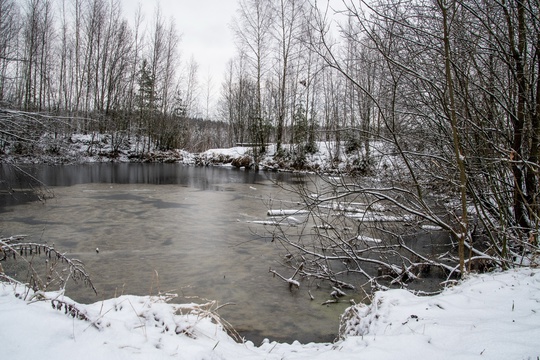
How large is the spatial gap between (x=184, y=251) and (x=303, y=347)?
4.13 m

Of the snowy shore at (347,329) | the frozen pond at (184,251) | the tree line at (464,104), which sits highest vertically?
the tree line at (464,104)

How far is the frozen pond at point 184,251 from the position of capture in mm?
4413

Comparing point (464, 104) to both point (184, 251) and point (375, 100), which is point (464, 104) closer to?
point (375, 100)

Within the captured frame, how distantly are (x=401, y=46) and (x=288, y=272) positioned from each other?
4021mm

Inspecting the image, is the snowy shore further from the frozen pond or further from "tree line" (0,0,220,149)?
"tree line" (0,0,220,149)

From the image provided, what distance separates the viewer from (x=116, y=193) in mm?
13453

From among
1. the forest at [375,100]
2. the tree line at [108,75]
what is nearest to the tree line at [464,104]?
the forest at [375,100]

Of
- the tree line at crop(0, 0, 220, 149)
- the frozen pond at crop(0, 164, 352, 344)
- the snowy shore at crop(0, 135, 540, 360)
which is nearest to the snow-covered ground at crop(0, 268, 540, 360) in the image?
the snowy shore at crop(0, 135, 540, 360)

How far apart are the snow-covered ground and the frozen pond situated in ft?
2.56

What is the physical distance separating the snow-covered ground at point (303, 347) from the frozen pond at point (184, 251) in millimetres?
782

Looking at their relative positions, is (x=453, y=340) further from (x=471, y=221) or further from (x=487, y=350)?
(x=471, y=221)

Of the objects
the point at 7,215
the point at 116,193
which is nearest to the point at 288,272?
the point at 7,215

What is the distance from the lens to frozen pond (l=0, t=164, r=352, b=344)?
441 centimetres

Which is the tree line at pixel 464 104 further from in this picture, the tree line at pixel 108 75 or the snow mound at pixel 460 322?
the tree line at pixel 108 75
